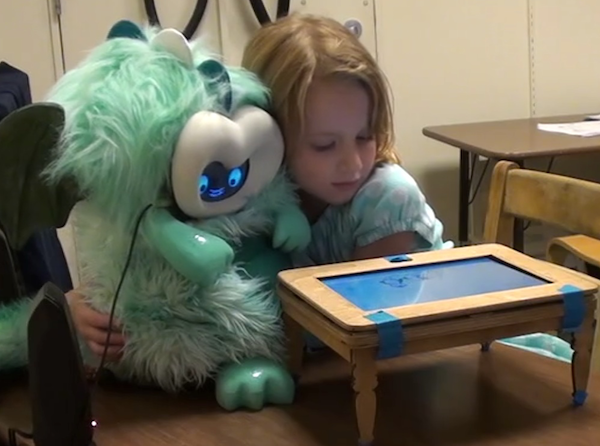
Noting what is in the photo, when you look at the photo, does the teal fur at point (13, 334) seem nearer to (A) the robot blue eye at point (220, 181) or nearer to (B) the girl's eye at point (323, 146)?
(A) the robot blue eye at point (220, 181)

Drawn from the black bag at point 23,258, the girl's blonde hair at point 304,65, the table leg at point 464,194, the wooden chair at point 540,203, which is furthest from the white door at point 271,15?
the girl's blonde hair at point 304,65

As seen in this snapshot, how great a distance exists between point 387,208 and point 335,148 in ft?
0.33

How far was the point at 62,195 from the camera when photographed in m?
0.90

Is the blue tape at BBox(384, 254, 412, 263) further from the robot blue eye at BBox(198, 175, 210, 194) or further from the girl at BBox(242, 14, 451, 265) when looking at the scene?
the robot blue eye at BBox(198, 175, 210, 194)

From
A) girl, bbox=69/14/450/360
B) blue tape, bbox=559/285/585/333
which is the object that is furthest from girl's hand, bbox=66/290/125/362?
blue tape, bbox=559/285/585/333

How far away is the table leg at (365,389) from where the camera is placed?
0.79m

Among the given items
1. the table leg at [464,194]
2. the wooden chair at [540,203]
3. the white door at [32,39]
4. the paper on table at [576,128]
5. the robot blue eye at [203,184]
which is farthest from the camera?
the table leg at [464,194]

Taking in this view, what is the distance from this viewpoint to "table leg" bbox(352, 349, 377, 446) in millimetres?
791

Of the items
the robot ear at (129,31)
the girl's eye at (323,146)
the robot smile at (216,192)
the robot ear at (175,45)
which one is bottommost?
the robot smile at (216,192)

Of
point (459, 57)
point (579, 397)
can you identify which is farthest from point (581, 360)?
point (459, 57)

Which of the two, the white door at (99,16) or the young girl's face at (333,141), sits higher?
the white door at (99,16)

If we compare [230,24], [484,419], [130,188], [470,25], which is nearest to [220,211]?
[130,188]

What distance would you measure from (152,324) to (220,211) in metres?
0.14

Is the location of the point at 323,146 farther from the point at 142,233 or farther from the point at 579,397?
the point at 579,397
